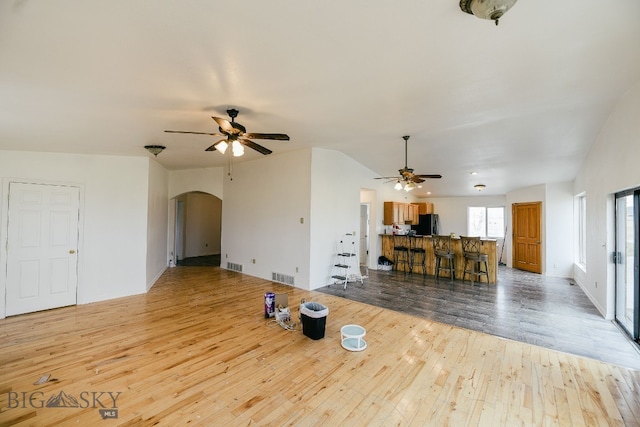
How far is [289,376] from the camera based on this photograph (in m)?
2.57

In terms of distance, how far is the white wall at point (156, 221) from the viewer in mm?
5645

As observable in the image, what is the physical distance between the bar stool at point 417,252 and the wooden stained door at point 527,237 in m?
3.37

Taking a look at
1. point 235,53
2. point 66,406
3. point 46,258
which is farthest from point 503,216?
point 46,258

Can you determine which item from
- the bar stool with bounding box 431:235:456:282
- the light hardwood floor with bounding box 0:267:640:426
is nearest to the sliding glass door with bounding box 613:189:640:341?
the light hardwood floor with bounding box 0:267:640:426

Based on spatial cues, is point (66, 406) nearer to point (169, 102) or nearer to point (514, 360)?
point (169, 102)

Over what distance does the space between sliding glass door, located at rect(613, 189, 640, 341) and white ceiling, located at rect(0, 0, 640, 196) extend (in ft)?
4.26

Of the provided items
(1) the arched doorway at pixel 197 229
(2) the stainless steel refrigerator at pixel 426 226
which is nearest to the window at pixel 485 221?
(2) the stainless steel refrigerator at pixel 426 226

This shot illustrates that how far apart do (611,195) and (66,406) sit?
6898 mm

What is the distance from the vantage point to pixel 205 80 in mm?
2529

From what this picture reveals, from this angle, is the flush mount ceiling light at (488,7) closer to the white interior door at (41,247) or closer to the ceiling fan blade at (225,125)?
the ceiling fan blade at (225,125)

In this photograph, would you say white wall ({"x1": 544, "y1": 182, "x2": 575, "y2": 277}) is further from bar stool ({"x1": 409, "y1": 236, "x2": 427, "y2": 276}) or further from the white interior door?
the white interior door

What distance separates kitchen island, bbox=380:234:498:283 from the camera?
639 centimetres

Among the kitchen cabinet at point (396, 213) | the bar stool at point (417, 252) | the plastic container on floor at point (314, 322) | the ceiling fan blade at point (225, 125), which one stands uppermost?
the ceiling fan blade at point (225, 125)

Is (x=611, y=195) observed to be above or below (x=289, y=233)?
above
